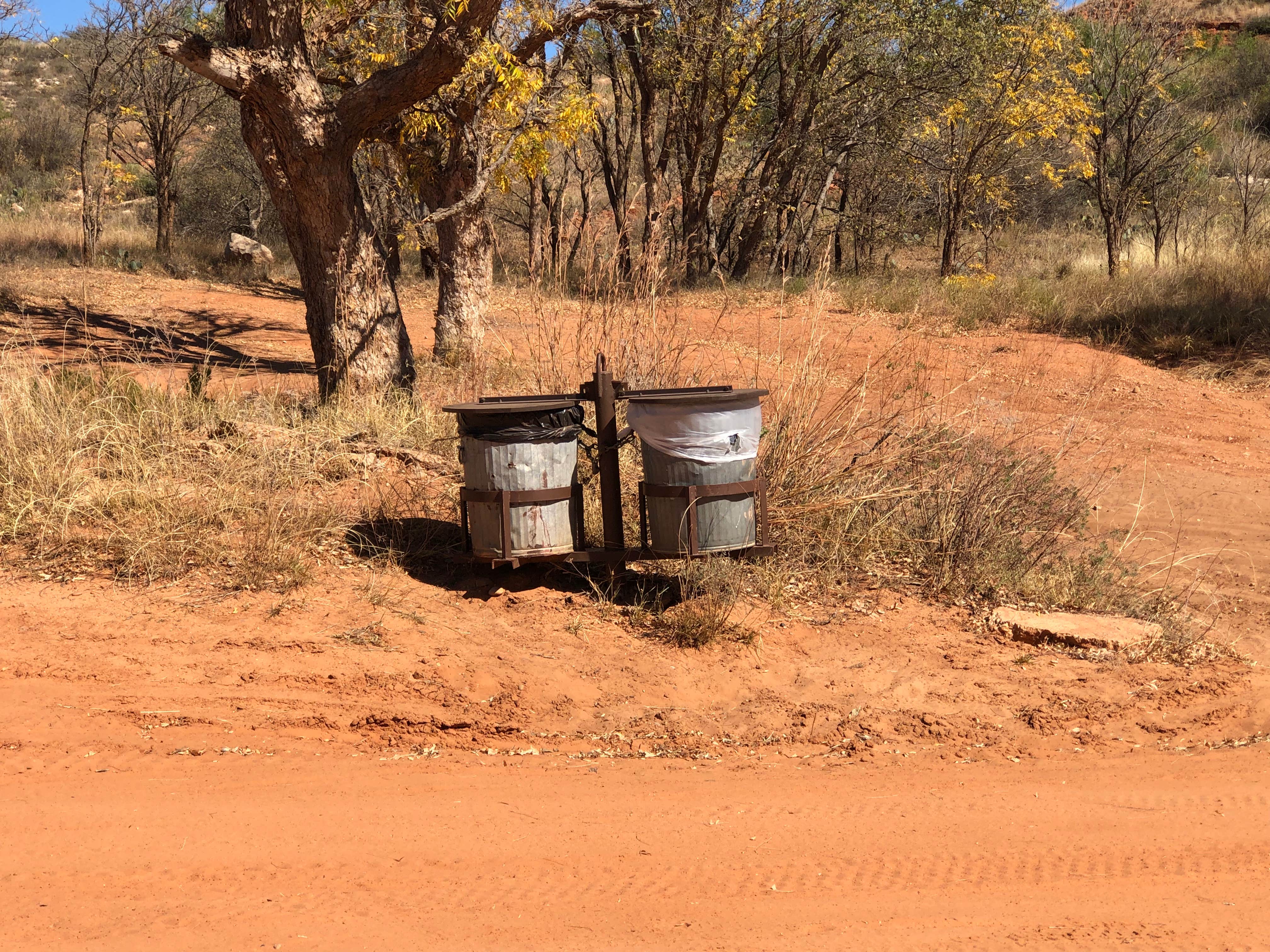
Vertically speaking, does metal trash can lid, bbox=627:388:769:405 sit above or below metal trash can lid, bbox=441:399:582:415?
above

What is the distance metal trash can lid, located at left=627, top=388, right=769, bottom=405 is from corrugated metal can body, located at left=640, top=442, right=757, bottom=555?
0.23 meters

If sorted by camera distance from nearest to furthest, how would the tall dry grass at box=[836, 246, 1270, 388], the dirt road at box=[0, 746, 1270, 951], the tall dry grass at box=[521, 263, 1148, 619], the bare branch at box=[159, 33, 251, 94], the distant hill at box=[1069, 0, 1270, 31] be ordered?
the dirt road at box=[0, 746, 1270, 951], the tall dry grass at box=[521, 263, 1148, 619], the bare branch at box=[159, 33, 251, 94], the tall dry grass at box=[836, 246, 1270, 388], the distant hill at box=[1069, 0, 1270, 31]

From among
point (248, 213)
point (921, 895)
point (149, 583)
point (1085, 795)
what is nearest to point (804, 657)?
point (1085, 795)

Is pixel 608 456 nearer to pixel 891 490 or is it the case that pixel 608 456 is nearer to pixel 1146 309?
pixel 891 490

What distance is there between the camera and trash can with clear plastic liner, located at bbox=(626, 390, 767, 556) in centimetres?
484

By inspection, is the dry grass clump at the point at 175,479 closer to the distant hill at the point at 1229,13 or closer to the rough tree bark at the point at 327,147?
the rough tree bark at the point at 327,147

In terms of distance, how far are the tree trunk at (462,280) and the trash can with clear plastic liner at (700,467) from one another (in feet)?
16.8

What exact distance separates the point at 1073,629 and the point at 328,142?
5559 mm

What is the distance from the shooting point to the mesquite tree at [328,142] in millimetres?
7105

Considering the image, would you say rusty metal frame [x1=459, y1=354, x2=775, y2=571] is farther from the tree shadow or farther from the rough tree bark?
the tree shadow

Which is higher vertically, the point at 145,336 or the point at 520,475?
the point at 145,336

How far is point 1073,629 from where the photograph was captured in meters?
5.16

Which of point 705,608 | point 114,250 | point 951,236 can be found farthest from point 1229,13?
point 705,608

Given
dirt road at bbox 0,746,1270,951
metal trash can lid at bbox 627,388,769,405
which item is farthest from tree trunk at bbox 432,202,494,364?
dirt road at bbox 0,746,1270,951
